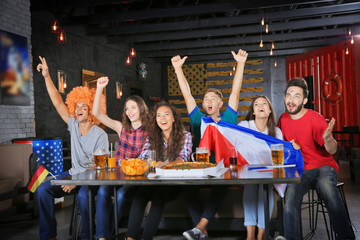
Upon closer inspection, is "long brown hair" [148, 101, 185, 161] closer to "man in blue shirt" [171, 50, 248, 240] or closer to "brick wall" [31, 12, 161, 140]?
"man in blue shirt" [171, 50, 248, 240]

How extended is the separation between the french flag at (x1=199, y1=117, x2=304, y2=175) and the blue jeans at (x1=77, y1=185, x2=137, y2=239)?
755mm

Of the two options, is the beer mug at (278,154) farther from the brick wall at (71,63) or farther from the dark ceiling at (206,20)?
the brick wall at (71,63)

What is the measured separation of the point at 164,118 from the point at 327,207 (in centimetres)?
144

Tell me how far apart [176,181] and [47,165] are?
341cm

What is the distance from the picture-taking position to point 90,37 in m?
9.52

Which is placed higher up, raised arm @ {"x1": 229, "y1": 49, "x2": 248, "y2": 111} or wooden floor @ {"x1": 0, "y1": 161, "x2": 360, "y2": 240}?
raised arm @ {"x1": 229, "y1": 49, "x2": 248, "y2": 111}

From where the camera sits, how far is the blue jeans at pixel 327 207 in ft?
8.76

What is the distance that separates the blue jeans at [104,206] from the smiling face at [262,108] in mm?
1241

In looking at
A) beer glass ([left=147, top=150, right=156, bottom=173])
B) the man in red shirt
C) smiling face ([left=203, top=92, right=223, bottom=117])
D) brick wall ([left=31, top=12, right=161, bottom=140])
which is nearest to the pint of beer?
the man in red shirt

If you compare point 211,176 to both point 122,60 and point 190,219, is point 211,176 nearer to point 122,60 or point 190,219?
point 190,219

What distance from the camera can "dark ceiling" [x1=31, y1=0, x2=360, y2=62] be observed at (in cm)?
759

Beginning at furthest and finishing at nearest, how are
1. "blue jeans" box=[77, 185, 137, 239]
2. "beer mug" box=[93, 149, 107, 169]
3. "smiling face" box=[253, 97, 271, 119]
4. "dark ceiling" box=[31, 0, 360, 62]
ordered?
"dark ceiling" box=[31, 0, 360, 62] → "smiling face" box=[253, 97, 271, 119] → "blue jeans" box=[77, 185, 137, 239] → "beer mug" box=[93, 149, 107, 169]

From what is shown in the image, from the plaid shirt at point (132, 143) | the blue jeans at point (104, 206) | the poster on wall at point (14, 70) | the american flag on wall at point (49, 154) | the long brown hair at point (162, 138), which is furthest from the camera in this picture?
the poster on wall at point (14, 70)

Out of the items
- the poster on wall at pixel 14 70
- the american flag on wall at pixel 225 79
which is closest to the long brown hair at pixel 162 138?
the poster on wall at pixel 14 70
